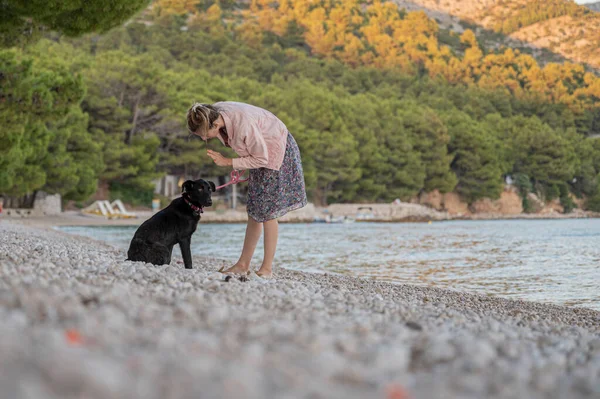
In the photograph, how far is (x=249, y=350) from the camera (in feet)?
5.80

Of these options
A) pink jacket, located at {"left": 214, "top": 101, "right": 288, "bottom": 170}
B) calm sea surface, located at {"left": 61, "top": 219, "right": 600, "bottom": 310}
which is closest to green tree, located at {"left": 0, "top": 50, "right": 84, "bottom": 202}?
calm sea surface, located at {"left": 61, "top": 219, "right": 600, "bottom": 310}

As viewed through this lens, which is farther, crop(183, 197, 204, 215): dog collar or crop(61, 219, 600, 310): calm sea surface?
crop(61, 219, 600, 310): calm sea surface

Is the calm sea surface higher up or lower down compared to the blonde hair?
lower down

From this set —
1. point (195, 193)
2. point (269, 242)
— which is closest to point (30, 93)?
point (195, 193)

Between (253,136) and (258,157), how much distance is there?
0.14m

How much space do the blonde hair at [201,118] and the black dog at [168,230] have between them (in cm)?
42

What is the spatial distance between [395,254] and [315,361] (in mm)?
11756

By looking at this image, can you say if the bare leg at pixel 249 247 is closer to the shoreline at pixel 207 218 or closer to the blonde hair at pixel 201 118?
the blonde hair at pixel 201 118

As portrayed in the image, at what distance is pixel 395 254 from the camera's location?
13.4 metres

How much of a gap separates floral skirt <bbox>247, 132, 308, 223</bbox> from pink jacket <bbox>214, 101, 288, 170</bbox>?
100 millimetres

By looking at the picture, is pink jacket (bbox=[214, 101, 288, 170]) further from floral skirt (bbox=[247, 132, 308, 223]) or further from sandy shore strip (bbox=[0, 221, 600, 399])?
sandy shore strip (bbox=[0, 221, 600, 399])

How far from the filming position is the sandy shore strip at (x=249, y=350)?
142 centimetres

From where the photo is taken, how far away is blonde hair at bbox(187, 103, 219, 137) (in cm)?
447

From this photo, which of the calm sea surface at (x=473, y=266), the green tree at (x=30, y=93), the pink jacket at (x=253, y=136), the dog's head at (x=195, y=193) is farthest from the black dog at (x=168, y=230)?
the green tree at (x=30, y=93)
